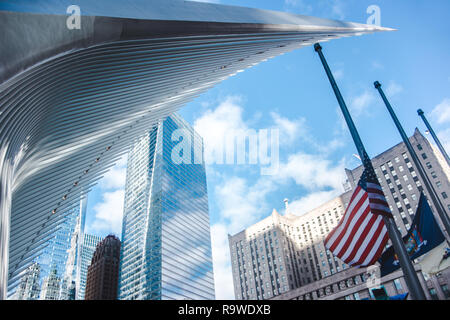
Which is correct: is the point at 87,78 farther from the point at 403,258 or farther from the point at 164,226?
the point at 164,226

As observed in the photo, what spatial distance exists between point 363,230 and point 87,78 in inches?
509

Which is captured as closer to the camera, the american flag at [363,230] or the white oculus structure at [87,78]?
the white oculus structure at [87,78]

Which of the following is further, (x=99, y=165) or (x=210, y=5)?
(x=99, y=165)

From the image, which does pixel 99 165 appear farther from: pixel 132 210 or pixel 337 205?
pixel 132 210

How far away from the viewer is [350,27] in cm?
3328

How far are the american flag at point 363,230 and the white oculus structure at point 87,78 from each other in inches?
384

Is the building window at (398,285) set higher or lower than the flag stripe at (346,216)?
higher

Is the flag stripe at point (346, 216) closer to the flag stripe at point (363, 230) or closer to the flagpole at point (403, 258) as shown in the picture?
the flag stripe at point (363, 230)

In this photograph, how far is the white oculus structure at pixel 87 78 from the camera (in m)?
9.45

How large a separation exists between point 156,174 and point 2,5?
152020 millimetres

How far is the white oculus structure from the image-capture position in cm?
945

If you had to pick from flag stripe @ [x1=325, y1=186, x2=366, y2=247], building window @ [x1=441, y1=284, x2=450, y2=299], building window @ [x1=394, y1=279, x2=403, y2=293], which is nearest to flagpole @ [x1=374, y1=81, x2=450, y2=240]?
flag stripe @ [x1=325, y1=186, x2=366, y2=247]

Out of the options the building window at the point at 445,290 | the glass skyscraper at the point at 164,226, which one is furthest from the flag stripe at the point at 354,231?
the glass skyscraper at the point at 164,226
